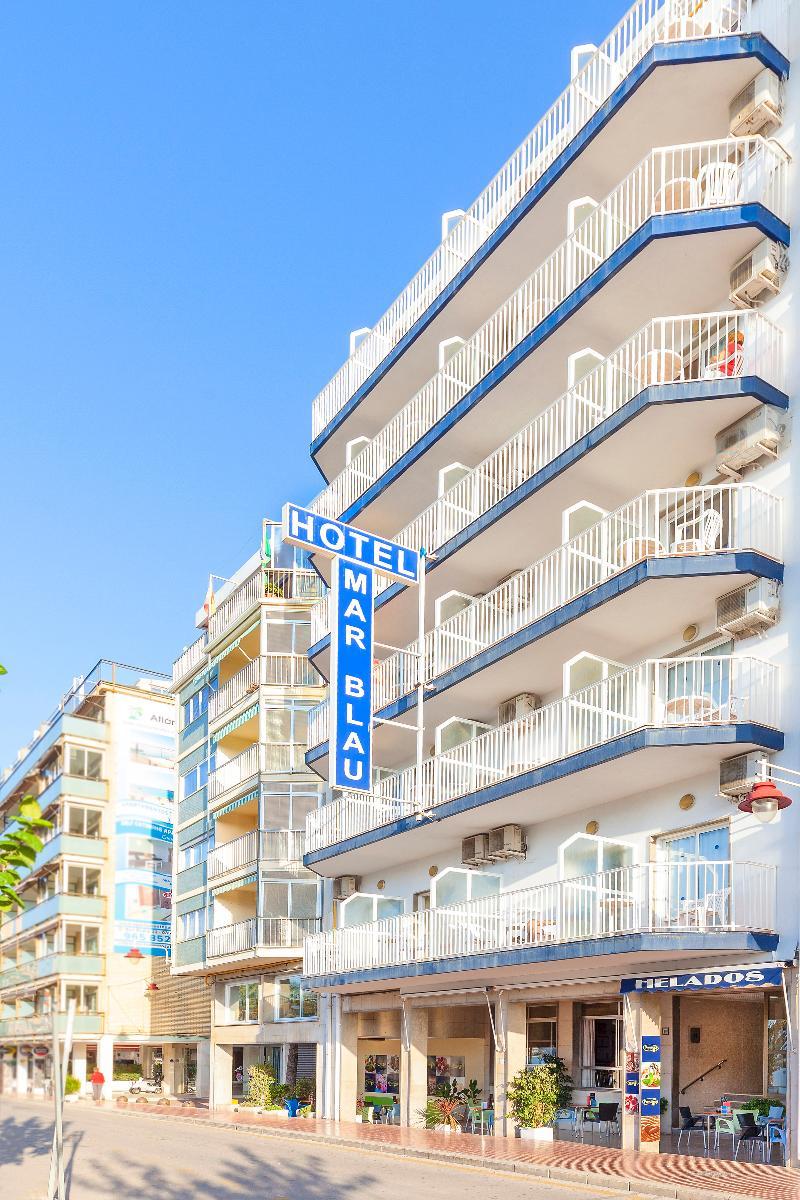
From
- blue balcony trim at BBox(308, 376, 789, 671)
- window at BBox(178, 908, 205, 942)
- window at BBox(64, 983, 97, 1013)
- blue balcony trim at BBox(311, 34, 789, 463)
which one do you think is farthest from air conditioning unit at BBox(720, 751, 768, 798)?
window at BBox(64, 983, 97, 1013)

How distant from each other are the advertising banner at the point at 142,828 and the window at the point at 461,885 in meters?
33.9

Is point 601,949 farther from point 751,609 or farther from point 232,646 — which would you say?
point 232,646

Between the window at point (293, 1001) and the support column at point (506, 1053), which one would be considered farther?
the window at point (293, 1001)

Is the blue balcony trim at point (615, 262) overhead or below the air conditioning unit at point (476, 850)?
overhead

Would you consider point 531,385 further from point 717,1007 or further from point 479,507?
point 717,1007

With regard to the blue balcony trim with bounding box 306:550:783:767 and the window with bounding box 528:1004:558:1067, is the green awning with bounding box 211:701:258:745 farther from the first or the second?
the window with bounding box 528:1004:558:1067

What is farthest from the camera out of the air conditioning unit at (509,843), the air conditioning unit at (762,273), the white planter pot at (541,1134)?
the air conditioning unit at (509,843)

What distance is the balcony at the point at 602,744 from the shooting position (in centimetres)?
2003

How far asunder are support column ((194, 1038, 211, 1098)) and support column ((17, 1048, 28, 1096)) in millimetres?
16642

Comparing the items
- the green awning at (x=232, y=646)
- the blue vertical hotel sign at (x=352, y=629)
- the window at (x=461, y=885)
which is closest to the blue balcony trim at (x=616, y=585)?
the blue vertical hotel sign at (x=352, y=629)

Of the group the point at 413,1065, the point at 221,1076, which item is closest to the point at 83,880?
the point at 221,1076

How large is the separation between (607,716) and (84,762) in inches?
1676

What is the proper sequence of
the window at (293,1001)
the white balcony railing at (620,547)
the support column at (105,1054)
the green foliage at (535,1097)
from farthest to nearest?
1. the support column at (105,1054)
2. the window at (293,1001)
3. the green foliage at (535,1097)
4. the white balcony railing at (620,547)

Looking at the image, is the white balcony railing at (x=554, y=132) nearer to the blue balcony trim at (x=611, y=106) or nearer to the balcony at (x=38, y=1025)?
the blue balcony trim at (x=611, y=106)
